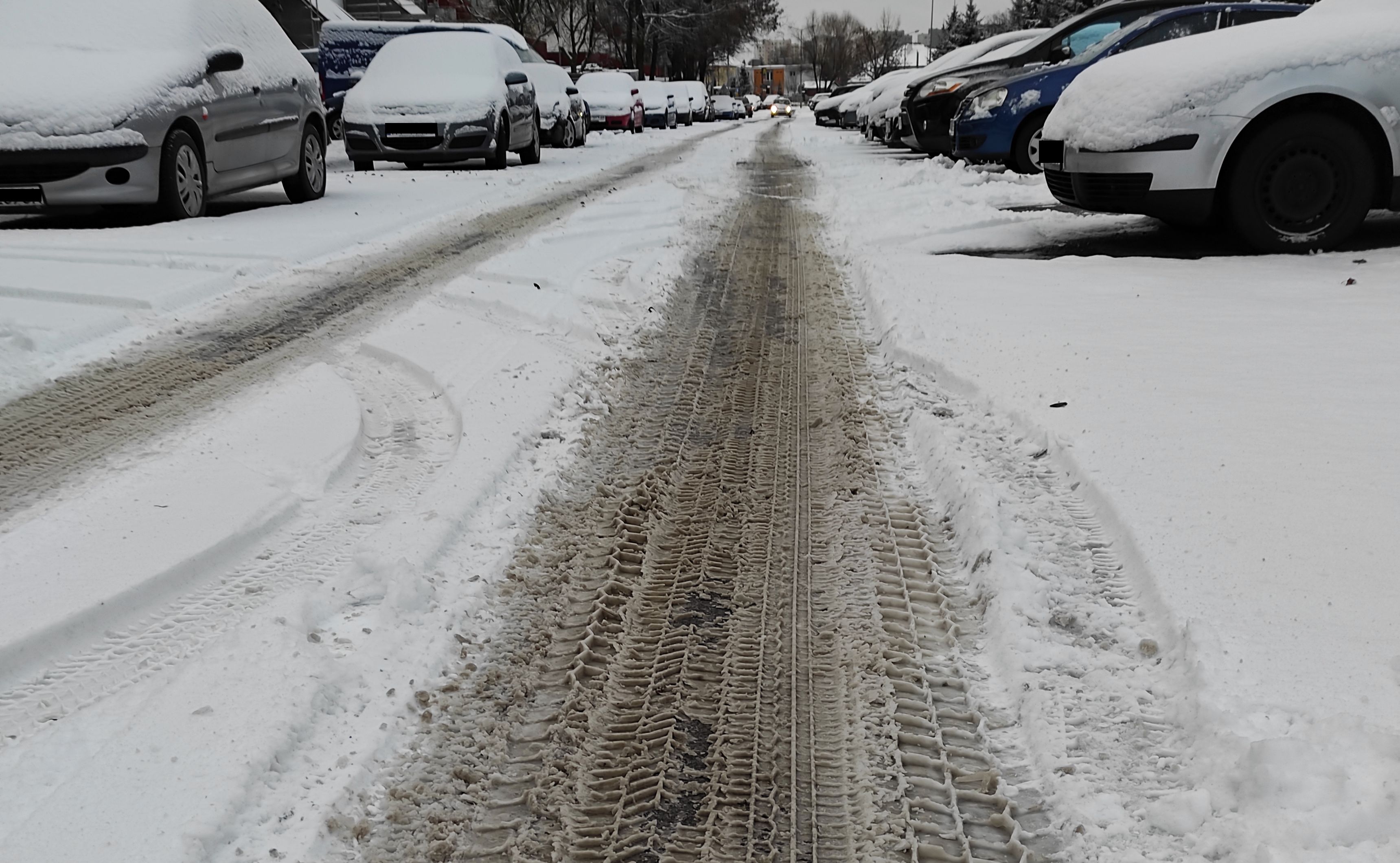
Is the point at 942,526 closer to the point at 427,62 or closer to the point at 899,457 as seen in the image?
the point at 899,457

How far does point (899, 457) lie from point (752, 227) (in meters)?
5.78

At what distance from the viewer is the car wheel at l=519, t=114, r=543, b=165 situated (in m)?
15.8

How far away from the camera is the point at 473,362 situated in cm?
464

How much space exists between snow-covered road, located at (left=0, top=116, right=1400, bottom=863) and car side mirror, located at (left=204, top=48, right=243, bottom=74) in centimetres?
332

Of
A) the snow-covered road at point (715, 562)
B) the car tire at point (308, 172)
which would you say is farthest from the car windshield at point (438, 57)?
the snow-covered road at point (715, 562)

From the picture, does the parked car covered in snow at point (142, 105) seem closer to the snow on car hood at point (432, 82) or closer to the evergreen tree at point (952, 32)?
the snow on car hood at point (432, 82)

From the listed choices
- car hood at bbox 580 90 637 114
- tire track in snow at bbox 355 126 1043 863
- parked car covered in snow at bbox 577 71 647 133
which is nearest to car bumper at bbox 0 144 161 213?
tire track in snow at bbox 355 126 1043 863

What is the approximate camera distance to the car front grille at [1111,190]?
664 cm

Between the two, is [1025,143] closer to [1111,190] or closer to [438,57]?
[1111,190]

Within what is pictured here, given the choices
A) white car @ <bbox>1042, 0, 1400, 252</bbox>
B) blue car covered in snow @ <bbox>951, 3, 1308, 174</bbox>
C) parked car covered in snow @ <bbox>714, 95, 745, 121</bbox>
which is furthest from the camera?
parked car covered in snow @ <bbox>714, 95, 745, 121</bbox>

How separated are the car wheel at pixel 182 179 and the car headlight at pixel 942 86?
878 cm

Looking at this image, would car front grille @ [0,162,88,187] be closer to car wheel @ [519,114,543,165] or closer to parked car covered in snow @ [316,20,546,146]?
car wheel @ [519,114,543,165]

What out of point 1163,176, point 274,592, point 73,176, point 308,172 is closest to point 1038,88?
point 1163,176

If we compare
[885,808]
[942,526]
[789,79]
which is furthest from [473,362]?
[789,79]
